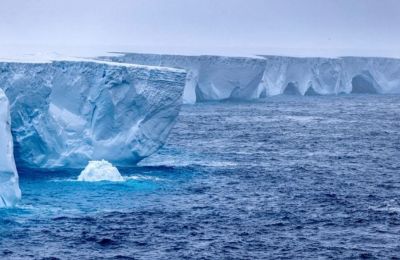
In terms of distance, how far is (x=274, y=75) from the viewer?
3778cm

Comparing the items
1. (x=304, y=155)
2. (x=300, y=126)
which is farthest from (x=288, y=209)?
(x=300, y=126)

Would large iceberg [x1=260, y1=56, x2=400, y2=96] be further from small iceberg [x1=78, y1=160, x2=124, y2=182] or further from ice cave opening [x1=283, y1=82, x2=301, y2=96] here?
small iceberg [x1=78, y1=160, x2=124, y2=182]

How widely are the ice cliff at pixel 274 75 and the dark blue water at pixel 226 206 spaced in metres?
9.06

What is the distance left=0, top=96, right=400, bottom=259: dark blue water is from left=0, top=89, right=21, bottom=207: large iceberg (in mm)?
204

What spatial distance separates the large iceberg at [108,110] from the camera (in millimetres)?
16047

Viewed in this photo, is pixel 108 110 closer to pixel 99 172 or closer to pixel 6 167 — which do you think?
pixel 99 172

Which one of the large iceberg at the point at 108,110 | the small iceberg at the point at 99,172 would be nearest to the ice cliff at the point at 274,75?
the large iceberg at the point at 108,110

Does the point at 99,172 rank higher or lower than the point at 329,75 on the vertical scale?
lower

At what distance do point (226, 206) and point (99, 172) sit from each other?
8.85 feet

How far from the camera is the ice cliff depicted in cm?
3241

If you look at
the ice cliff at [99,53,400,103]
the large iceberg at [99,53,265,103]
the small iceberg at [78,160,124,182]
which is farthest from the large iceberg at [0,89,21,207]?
the large iceberg at [99,53,265,103]

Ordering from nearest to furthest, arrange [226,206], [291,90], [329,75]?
[226,206] → [329,75] → [291,90]

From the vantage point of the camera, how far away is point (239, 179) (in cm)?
1627

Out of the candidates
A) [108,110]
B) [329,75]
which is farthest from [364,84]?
[108,110]
